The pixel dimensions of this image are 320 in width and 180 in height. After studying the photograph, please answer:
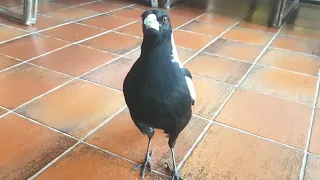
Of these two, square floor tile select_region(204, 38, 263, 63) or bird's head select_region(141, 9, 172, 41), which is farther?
square floor tile select_region(204, 38, 263, 63)

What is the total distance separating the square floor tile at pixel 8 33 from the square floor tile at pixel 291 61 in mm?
1343

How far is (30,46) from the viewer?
1807 millimetres

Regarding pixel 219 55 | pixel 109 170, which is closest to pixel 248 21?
pixel 219 55

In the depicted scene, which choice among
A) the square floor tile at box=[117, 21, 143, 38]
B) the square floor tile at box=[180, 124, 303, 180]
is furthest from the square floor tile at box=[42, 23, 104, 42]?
the square floor tile at box=[180, 124, 303, 180]

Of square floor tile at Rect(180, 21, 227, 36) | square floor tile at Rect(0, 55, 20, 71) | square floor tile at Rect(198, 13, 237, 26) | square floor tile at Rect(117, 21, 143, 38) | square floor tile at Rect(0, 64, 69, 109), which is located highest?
square floor tile at Rect(198, 13, 237, 26)

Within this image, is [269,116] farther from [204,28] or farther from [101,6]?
[101,6]

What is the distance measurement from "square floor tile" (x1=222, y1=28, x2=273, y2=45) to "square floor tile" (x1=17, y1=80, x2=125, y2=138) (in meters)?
0.99

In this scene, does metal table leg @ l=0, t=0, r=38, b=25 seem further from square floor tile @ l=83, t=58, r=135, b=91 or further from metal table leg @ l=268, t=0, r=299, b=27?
metal table leg @ l=268, t=0, r=299, b=27

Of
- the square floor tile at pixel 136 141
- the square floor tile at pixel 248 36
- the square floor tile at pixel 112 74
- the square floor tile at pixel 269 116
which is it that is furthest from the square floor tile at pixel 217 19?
the square floor tile at pixel 136 141

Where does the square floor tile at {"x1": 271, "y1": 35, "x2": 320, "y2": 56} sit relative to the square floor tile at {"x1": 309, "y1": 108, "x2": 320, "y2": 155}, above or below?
above

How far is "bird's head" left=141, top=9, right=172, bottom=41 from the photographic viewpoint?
0.75 metres

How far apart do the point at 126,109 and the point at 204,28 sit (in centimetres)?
113

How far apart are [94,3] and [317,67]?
1681 millimetres

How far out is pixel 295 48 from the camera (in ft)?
6.48
